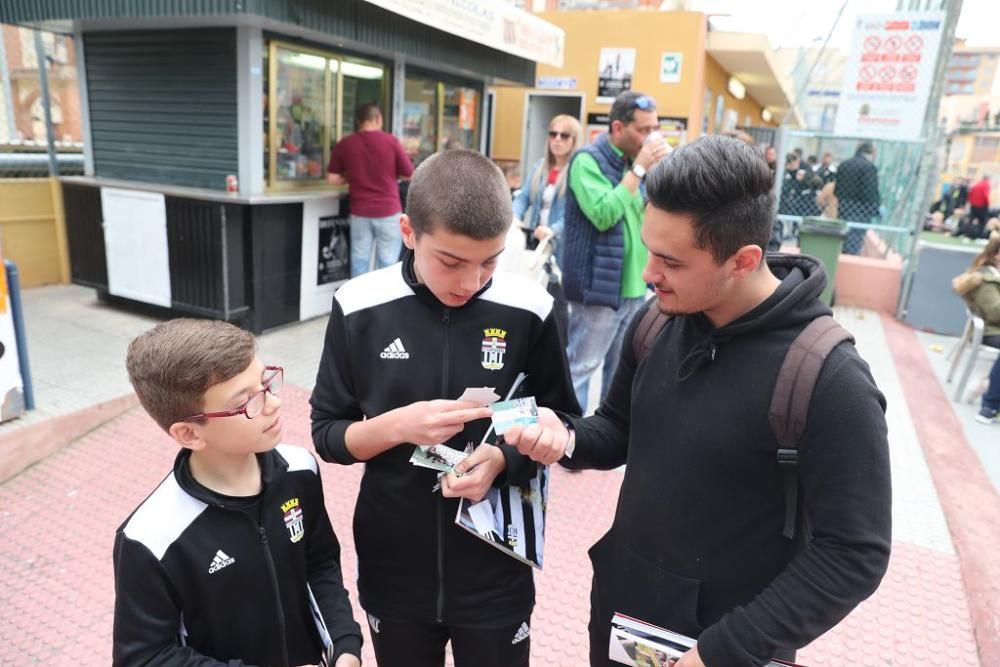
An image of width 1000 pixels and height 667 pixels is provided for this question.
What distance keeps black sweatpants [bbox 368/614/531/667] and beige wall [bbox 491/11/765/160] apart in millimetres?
11886

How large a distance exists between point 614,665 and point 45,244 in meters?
7.81

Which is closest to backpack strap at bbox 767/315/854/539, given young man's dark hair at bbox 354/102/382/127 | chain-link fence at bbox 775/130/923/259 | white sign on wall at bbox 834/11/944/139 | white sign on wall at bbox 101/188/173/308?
young man's dark hair at bbox 354/102/382/127

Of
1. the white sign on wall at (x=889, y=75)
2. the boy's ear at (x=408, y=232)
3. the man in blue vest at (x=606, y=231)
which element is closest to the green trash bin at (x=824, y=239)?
the white sign on wall at (x=889, y=75)

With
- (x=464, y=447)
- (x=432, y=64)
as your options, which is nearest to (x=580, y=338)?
(x=464, y=447)

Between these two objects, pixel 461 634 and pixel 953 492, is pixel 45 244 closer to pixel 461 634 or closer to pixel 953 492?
pixel 461 634

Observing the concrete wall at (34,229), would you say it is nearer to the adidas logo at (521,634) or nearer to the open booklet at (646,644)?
the adidas logo at (521,634)

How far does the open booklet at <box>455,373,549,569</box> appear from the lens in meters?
1.59

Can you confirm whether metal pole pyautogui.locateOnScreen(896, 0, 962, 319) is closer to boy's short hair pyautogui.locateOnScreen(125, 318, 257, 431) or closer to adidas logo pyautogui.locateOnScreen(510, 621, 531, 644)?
adidas logo pyautogui.locateOnScreen(510, 621, 531, 644)

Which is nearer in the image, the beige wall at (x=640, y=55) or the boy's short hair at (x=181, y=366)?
the boy's short hair at (x=181, y=366)

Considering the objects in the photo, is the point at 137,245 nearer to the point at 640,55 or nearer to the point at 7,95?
the point at 7,95

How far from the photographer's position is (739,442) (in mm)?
1356

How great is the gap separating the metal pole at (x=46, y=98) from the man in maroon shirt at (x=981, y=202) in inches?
758

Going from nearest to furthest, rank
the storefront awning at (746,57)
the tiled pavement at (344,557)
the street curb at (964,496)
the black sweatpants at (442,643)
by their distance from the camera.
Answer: the black sweatpants at (442,643), the tiled pavement at (344,557), the street curb at (964,496), the storefront awning at (746,57)

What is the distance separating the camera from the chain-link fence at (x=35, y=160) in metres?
6.97
